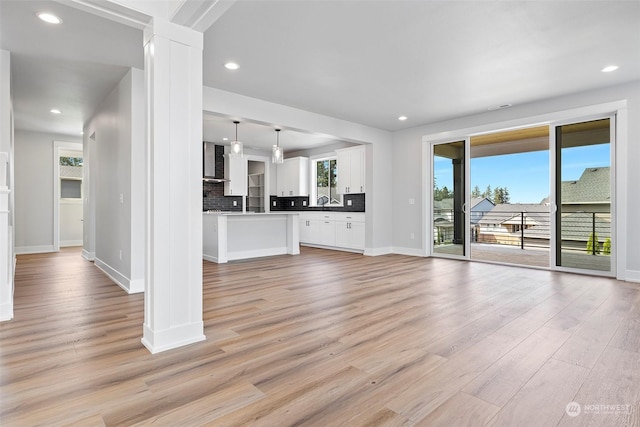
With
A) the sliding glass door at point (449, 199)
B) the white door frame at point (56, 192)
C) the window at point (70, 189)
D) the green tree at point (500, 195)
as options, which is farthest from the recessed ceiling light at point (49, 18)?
the green tree at point (500, 195)

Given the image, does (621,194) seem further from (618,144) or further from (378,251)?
(378,251)

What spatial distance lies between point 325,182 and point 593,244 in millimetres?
5477

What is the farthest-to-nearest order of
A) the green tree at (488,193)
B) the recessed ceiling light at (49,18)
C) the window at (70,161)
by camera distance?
1. the green tree at (488,193)
2. the window at (70,161)
3. the recessed ceiling light at (49,18)

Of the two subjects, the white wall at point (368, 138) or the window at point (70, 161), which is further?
the window at point (70, 161)

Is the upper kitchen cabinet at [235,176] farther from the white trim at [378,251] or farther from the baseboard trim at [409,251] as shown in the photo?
the baseboard trim at [409,251]

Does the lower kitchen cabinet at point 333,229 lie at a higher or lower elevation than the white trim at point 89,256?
higher

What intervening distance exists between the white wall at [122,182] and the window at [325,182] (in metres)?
4.74

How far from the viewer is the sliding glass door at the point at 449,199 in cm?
617

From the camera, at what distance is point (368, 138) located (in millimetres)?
6703

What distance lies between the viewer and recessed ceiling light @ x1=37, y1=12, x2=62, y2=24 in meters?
2.73

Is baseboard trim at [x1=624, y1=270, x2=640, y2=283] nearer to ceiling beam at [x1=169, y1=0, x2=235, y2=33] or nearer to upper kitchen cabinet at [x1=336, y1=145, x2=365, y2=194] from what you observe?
upper kitchen cabinet at [x1=336, y1=145, x2=365, y2=194]

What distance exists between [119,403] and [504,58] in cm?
440

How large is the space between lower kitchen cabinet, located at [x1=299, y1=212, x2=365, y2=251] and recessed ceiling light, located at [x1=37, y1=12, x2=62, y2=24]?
5599 mm

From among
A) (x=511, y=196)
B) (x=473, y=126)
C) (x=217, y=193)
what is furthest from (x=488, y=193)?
(x=217, y=193)
